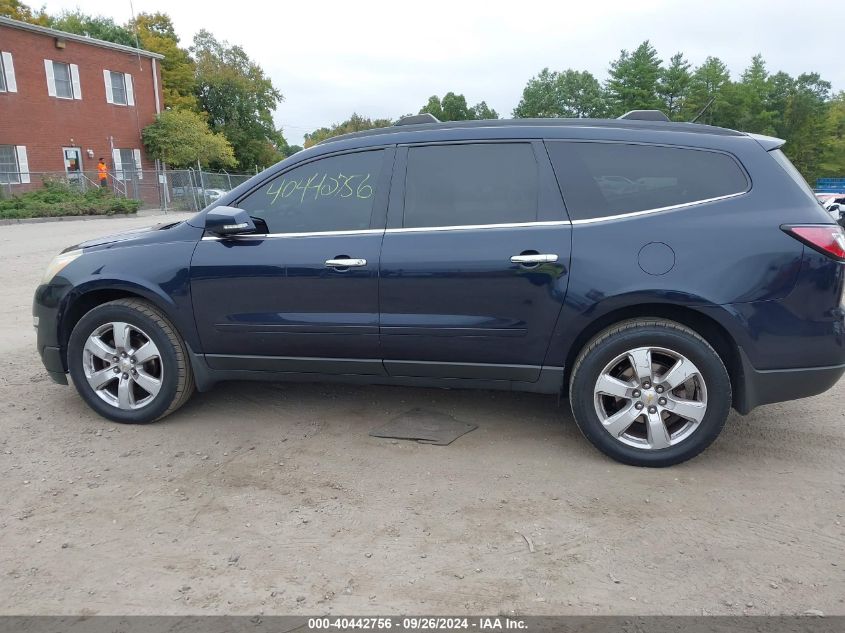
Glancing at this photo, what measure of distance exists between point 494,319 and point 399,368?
64cm

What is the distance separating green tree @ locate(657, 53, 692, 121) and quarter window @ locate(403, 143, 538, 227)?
224 feet

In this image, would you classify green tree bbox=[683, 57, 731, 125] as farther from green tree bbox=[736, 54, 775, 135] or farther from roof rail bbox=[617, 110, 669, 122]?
roof rail bbox=[617, 110, 669, 122]

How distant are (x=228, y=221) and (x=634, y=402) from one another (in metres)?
2.48

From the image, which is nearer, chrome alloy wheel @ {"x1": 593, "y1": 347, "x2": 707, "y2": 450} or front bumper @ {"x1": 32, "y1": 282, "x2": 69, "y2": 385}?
chrome alloy wheel @ {"x1": 593, "y1": 347, "x2": 707, "y2": 450}

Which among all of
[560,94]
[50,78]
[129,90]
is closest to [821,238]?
[50,78]

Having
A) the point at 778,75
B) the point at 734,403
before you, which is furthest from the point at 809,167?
the point at 734,403

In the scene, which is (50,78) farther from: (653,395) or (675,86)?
(675,86)

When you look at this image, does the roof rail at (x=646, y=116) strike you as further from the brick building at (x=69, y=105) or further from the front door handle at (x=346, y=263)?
the brick building at (x=69, y=105)

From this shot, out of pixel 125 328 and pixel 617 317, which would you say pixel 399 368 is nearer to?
pixel 617 317

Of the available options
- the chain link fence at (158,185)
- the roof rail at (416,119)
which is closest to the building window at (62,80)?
the chain link fence at (158,185)

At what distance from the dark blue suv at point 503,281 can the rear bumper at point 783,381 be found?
0.04ft

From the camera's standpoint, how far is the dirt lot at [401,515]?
2473 millimetres

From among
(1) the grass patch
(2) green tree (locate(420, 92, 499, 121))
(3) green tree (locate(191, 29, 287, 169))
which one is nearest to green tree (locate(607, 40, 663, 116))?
(2) green tree (locate(420, 92, 499, 121))

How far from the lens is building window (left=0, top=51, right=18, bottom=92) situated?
2669 cm
